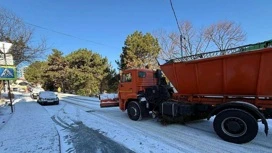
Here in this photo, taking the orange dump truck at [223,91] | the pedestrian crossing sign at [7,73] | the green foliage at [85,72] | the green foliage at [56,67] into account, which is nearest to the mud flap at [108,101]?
the orange dump truck at [223,91]

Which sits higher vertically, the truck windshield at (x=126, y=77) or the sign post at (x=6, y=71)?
the sign post at (x=6, y=71)

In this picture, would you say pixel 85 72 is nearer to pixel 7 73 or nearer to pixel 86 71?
pixel 86 71

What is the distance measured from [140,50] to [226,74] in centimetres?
2343

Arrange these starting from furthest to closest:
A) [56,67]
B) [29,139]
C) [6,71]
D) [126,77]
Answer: [56,67], [6,71], [126,77], [29,139]

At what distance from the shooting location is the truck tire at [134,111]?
8.72m

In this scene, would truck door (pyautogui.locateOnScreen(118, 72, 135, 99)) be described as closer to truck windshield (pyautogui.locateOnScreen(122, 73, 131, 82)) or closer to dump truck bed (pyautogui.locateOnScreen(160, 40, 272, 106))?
truck windshield (pyautogui.locateOnScreen(122, 73, 131, 82))

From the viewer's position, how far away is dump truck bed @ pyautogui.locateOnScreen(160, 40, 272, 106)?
5.41 meters

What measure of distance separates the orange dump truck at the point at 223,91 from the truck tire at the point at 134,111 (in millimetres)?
204

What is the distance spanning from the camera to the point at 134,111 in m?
8.86

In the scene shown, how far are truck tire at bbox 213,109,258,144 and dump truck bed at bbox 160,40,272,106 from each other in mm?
708

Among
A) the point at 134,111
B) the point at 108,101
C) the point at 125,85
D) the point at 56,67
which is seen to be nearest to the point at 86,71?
the point at 56,67

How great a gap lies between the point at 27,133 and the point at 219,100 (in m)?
6.58

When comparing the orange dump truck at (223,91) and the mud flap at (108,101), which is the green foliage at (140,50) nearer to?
the mud flap at (108,101)

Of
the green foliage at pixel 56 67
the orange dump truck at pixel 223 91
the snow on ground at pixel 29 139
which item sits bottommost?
the snow on ground at pixel 29 139
